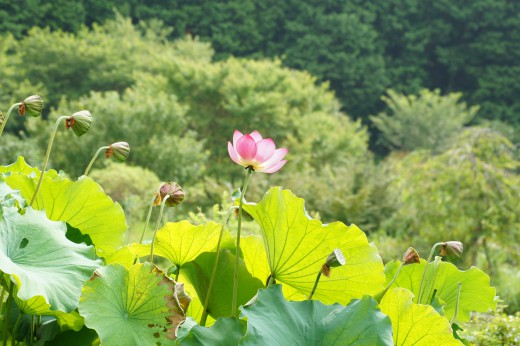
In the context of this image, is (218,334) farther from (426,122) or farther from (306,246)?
(426,122)

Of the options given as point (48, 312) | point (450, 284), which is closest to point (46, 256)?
point (48, 312)

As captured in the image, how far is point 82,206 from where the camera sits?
0.72 meters

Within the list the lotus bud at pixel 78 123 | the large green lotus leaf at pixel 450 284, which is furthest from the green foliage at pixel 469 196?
the lotus bud at pixel 78 123

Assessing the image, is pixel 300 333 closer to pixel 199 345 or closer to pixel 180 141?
pixel 199 345

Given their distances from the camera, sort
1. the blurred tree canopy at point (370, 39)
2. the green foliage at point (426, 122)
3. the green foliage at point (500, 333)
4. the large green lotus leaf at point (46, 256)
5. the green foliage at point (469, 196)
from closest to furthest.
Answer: the large green lotus leaf at point (46, 256)
the green foliage at point (500, 333)
the green foliage at point (469, 196)
the green foliage at point (426, 122)
the blurred tree canopy at point (370, 39)

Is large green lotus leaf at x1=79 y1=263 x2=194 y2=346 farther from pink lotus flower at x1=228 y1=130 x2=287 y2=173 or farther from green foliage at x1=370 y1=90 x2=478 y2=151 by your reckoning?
green foliage at x1=370 y1=90 x2=478 y2=151

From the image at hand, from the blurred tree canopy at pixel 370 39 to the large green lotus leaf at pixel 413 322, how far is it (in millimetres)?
17104

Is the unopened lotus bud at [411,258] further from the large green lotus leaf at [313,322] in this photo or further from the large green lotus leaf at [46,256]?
the large green lotus leaf at [46,256]

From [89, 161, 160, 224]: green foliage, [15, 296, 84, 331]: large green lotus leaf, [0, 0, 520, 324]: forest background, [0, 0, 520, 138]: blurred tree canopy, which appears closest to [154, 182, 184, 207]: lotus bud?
[15, 296, 84, 331]: large green lotus leaf

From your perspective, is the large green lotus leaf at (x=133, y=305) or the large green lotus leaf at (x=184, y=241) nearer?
the large green lotus leaf at (x=133, y=305)

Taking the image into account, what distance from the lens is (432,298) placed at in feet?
2.37

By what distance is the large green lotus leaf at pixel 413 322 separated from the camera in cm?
60

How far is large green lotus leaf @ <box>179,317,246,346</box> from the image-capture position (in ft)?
1.84

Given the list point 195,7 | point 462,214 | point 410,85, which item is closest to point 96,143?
point 462,214
